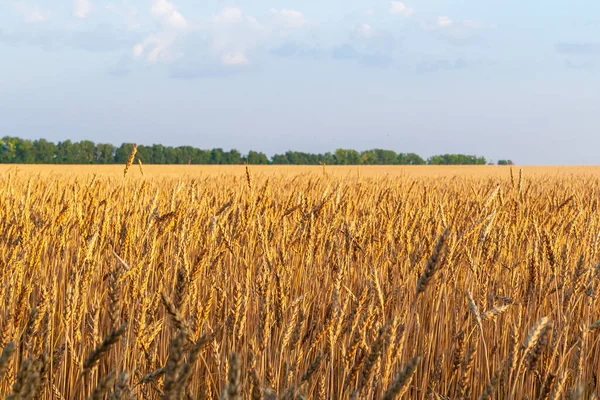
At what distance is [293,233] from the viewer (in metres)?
2.42

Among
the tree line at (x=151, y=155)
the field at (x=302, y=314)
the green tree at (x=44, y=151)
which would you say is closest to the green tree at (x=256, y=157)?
the tree line at (x=151, y=155)

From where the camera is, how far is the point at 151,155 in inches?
2082

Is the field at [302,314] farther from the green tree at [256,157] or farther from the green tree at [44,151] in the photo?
the green tree at [44,151]

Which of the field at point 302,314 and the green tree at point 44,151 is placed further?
the green tree at point 44,151

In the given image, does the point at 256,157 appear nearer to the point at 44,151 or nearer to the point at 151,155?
the point at 151,155

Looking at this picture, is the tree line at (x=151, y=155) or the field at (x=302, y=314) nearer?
the field at (x=302, y=314)

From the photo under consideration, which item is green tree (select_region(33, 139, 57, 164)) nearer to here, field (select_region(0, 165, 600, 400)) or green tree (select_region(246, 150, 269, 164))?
green tree (select_region(246, 150, 269, 164))

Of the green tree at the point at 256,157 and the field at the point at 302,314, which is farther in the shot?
the green tree at the point at 256,157

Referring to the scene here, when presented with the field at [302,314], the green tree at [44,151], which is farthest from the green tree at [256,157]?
the field at [302,314]

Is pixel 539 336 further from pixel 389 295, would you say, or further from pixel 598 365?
pixel 598 365

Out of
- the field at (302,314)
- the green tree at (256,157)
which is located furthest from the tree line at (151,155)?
the field at (302,314)

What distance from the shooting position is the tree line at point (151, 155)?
51.3m

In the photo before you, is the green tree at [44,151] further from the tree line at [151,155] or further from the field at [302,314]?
the field at [302,314]

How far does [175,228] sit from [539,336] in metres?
2.05
